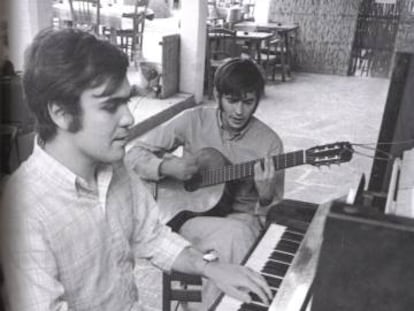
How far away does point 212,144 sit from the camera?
1772mm

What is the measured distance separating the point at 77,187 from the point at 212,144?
0.94m

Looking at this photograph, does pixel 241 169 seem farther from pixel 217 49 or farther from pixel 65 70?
pixel 217 49

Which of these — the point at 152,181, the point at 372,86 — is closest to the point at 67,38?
the point at 152,181

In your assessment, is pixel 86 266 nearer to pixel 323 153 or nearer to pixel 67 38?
pixel 67 38

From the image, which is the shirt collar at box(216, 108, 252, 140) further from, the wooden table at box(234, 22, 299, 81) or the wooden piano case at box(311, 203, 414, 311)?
the wooden table at box(234, 22, 299, 81)

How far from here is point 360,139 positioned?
3.90 metres

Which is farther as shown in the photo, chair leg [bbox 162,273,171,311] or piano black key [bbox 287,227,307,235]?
chair leg [bbox 162,273,171,311]

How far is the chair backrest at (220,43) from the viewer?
5262 mm

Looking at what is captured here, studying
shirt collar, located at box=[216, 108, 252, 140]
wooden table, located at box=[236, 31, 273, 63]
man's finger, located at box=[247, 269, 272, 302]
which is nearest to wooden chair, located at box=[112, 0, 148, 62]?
wooden table, located at box=[236, 31, 273, 63]

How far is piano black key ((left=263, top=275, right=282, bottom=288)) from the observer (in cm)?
93

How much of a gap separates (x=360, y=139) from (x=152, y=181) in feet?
8.56

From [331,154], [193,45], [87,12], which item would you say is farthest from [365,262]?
[87,12]

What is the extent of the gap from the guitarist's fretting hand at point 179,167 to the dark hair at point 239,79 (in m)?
0.30

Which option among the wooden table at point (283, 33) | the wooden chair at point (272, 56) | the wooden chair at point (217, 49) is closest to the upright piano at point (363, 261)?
the wooden chair at point (217, 49)
